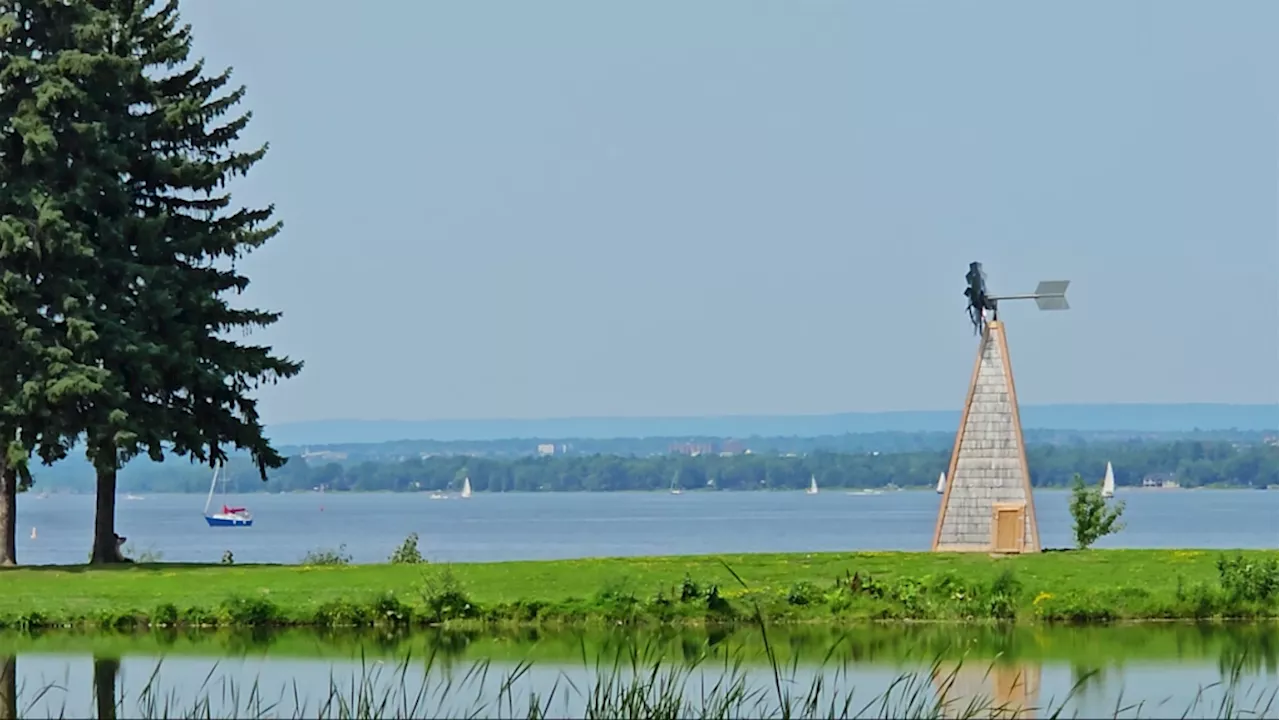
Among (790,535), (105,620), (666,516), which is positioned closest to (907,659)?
(105,620)

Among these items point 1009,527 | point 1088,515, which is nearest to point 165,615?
point 1009,527

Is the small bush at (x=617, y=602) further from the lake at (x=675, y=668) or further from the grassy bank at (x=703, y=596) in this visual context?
the lake at (x=675, y=668)

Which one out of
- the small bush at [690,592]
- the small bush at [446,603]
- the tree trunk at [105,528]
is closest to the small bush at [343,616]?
the small bush at [446,603]

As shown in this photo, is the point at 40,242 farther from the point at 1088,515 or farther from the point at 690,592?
the point at 1088,515

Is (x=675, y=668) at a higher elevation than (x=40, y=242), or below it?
below

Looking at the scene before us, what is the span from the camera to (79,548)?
9275cm

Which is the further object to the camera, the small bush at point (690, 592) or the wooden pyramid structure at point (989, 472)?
the wooden pyramid structure at point (989, 472)

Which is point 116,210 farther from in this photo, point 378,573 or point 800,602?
point 800,602

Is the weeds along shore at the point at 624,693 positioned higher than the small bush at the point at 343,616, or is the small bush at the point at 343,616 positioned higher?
the small bush at the point at 343,616

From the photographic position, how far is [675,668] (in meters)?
19.3

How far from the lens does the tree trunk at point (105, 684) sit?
1939 cm

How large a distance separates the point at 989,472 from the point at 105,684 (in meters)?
16.5

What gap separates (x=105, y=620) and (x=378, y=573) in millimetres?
4430

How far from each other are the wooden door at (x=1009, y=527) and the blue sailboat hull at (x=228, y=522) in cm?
10773
